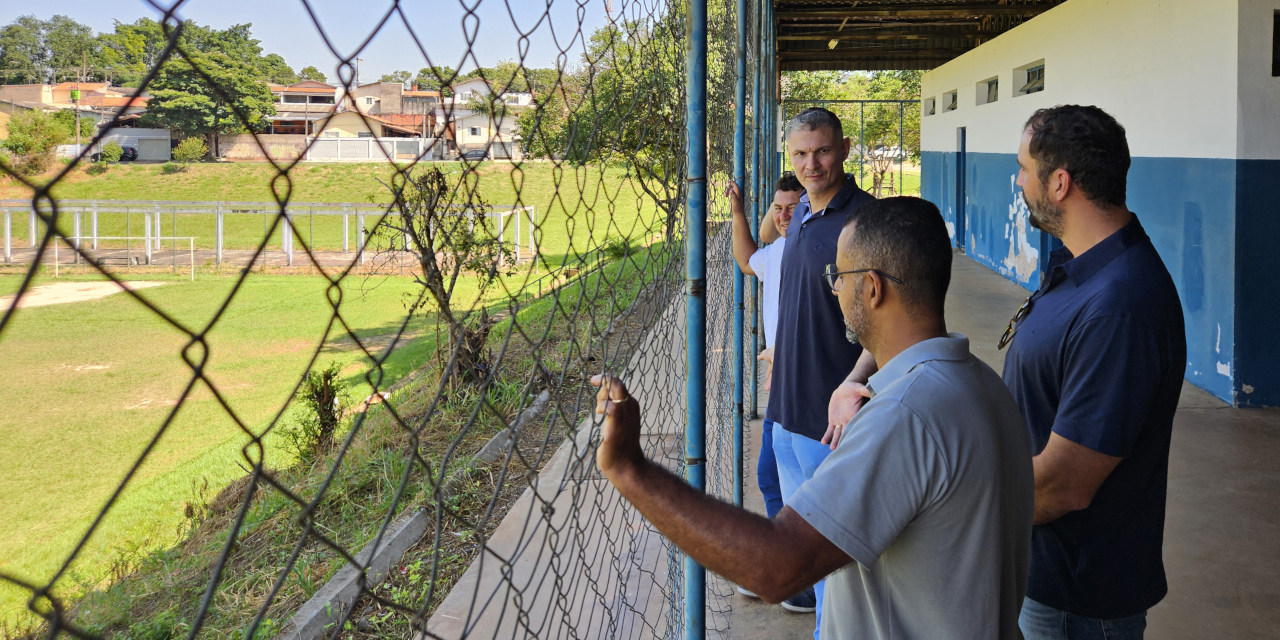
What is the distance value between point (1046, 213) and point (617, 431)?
138 cm

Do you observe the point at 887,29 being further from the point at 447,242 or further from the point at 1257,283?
the point at 447,242

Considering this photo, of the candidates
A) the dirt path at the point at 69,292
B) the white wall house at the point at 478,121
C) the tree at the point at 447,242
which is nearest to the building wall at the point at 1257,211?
the tree at the point at 447,242

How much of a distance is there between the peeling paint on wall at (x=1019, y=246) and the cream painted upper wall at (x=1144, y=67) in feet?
2.35

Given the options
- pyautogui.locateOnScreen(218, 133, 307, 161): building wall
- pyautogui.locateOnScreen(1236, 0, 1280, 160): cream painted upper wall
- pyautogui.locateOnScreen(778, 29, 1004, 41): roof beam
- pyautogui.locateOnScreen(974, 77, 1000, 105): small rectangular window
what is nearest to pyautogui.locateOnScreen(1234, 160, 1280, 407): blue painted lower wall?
pyautogui.locateOnScreen(1236, 0, 1280, 160): cream painted upper wall

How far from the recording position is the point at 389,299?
20656mm

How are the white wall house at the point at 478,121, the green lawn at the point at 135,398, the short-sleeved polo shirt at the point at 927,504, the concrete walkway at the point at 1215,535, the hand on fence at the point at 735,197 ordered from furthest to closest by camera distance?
the green lawn at the point at 135,398 < the concrete walkway at the point at 1215,535 < the hand on fence at the point at 735,197 < the white wall house at the point at 478,121 < the short-sleeved polo shirt at the point at 927,504

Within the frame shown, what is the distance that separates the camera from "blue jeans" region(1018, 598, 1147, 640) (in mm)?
1896

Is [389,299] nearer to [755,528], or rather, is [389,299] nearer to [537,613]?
[537,613]

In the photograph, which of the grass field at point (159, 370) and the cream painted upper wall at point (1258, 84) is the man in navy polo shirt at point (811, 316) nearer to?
the grass field at point (159, 370)

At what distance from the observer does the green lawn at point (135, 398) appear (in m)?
7.32

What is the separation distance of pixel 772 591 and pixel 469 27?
81 cm

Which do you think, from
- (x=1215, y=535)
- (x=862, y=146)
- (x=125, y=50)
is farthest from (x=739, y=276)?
(x=862, y=146)

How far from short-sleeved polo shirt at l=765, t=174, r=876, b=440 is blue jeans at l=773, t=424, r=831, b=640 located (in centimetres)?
4

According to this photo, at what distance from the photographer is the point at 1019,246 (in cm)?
1140
